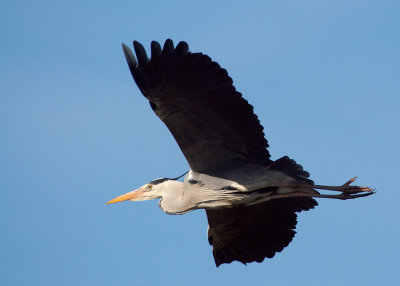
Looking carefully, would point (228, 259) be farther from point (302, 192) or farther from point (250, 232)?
point (302, 192)

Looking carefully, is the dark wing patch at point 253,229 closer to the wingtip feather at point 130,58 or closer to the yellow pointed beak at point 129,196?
the yellow pointed beak at point 129,196

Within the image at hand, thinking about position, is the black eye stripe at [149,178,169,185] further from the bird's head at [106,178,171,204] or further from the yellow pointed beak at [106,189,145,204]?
the yellow pointed beak at [106,189,145,204]

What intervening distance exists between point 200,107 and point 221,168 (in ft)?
3.64

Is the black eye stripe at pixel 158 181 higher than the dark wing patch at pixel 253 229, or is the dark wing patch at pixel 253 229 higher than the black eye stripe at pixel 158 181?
the black eye stripe at pixel 158 181

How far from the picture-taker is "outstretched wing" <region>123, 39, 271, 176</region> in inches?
366

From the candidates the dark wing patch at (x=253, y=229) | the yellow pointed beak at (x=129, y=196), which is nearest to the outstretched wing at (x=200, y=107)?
the dark wing patch at (x=253, y=229)

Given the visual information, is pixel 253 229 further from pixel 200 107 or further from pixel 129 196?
pixel 200 107

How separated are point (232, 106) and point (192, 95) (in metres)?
0.51

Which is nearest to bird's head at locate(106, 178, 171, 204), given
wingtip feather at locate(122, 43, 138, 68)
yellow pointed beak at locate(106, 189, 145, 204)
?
yellow pointed beak at locate(106, 189, 145, 204)

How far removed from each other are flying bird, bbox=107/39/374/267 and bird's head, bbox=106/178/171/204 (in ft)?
0.05

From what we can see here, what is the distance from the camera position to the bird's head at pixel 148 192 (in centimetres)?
1088

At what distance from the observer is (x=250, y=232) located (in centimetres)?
1139

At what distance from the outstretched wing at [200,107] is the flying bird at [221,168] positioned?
1cm

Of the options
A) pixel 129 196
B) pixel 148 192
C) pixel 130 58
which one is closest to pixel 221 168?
pixel 148 192
